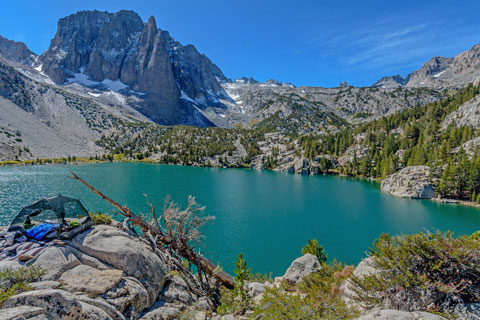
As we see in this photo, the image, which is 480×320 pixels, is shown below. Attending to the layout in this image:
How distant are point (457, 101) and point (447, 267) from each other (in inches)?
5956

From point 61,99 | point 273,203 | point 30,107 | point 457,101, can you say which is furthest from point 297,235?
point 61,99

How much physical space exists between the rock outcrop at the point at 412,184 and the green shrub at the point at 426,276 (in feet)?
226

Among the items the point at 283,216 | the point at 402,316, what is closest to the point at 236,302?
the point at 402,316

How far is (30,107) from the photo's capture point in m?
142

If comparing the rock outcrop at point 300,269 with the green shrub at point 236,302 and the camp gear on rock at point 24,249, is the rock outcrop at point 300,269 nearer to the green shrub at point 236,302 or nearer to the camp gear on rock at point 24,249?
the green shrub at point 236,302

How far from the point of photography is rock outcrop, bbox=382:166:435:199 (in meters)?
62.2

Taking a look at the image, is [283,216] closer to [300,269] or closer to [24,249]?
[300,269]

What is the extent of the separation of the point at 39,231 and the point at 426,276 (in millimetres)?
11898

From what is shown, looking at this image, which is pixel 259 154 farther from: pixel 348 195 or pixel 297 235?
pixel 297 235

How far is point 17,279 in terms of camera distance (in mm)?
5680

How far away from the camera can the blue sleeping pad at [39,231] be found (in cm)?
745

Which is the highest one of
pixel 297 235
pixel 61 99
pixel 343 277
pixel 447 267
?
pixel 61 99

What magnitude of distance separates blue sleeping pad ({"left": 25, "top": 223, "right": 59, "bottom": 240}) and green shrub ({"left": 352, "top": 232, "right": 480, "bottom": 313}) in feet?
33.1

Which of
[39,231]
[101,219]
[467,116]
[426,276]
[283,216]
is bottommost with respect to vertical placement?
[283,216]
